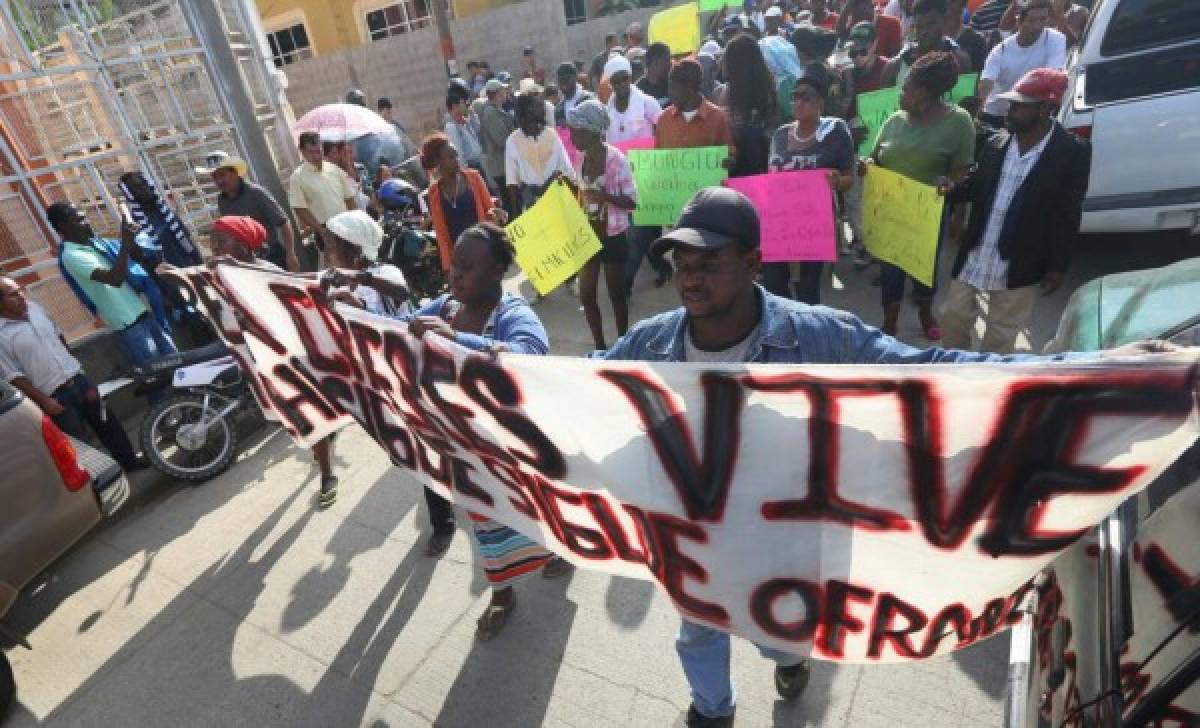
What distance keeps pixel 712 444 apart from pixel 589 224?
3.03m

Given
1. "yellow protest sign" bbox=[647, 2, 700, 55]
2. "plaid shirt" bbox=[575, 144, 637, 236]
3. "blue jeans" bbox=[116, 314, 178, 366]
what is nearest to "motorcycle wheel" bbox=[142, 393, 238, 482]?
"blue jeans" bbox=[116, 314, 178, 366]

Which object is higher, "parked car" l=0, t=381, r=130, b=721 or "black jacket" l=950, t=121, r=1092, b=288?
"black jacket" l=950, t=121, r=1092, b=288

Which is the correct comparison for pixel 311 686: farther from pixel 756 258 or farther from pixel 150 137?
pixel 150 137

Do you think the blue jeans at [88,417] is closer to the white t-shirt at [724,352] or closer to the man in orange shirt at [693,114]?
the white t-shirt at [724,352]

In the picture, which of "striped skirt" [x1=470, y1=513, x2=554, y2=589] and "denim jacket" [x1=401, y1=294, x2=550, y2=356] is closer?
"denim jacket" [x1=401, y1=294, x2=550, y2=356]

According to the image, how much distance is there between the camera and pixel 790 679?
7.78 ft

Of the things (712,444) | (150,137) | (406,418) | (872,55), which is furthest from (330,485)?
(872,55)

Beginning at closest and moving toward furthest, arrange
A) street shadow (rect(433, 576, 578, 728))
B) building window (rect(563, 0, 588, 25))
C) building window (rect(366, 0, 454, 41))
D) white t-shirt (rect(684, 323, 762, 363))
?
1. white t-shirt (rect(684, 323, 762, 363))
2. street shadow (rect(433, 576, 578, 728))
3. building window (rect(366, 0, 454, 41))
4. building window (rect(563, 0, 588, 25))

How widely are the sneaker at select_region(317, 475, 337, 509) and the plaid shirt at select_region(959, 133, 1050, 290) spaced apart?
404cm

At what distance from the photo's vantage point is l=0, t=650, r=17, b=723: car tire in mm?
2930

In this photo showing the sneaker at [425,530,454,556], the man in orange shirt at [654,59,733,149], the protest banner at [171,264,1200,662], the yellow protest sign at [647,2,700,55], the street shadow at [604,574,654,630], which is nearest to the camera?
the protest banner at [171,264,1200,662]

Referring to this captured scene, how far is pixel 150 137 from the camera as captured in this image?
A: 5.99m

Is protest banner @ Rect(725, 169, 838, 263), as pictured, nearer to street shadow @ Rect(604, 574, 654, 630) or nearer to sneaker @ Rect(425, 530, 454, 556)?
street shadow @ Rect(604, 574, 654, 630)

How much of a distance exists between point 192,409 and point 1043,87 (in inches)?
Result: 213
